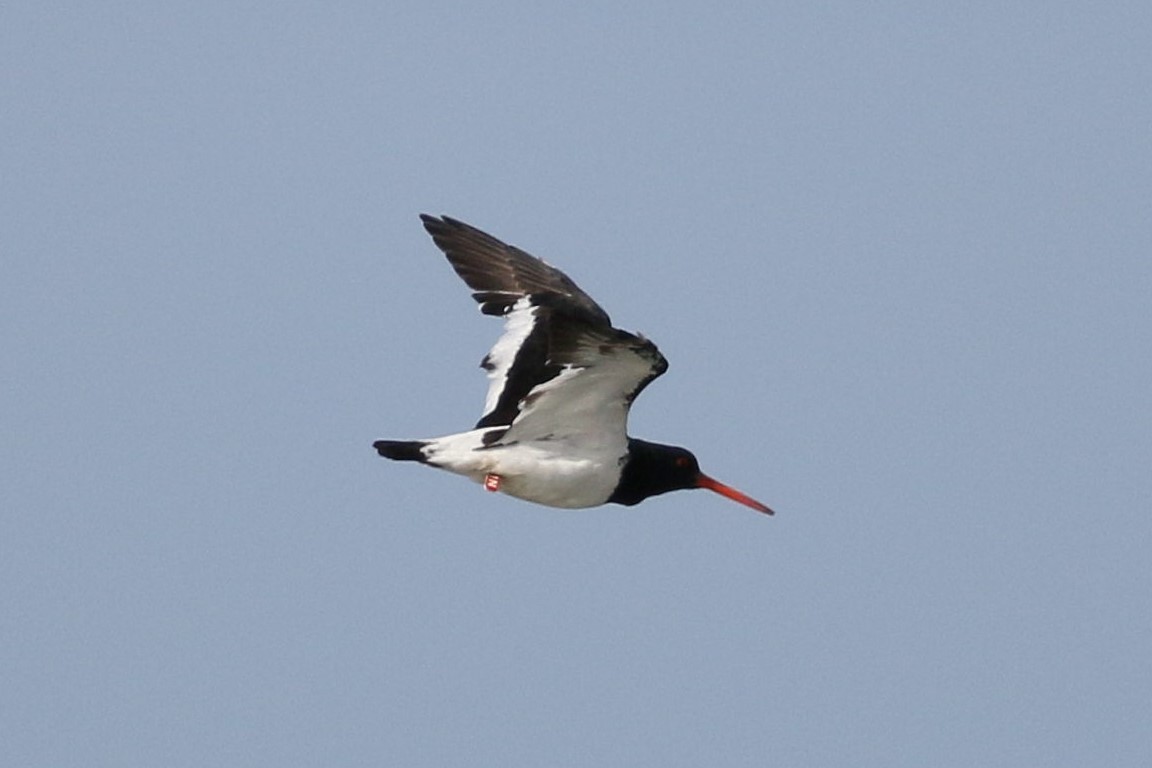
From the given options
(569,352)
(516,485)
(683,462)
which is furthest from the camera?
(683,462)

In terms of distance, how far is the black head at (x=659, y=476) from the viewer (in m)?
17.6

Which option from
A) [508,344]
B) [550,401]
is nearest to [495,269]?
[508,344]

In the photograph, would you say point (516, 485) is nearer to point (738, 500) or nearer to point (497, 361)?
point (497, 361)

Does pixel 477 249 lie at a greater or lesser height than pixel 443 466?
greater

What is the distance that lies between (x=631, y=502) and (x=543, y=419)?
152cm

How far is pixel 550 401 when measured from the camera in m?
16.5

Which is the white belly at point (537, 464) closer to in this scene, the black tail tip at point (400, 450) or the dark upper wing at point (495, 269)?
the black tail tip at point (400, 450)

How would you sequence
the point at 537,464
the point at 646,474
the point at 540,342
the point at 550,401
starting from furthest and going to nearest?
1. the point at 646,474
2. the point at 540,342
3. the point at 537,464
4. the point at 550,401

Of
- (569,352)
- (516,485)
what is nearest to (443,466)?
(516,485)

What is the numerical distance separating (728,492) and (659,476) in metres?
0.96

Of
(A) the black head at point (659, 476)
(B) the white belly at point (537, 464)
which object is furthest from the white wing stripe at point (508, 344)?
(A) the black head at point (659, 476)

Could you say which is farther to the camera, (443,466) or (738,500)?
(738,500)

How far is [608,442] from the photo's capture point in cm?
1717

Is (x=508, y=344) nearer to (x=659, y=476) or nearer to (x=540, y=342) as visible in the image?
(x=540, y=342)
